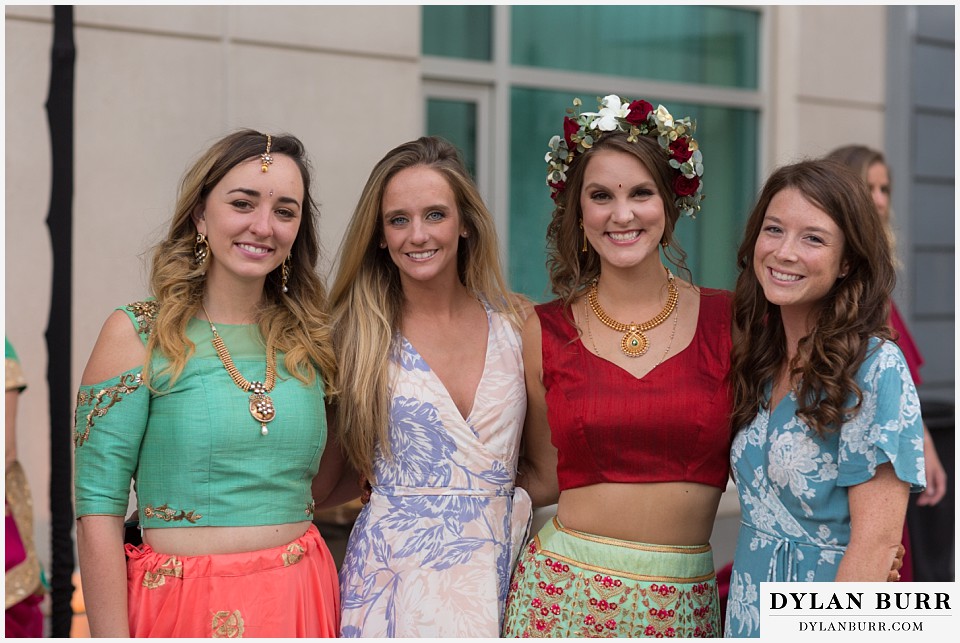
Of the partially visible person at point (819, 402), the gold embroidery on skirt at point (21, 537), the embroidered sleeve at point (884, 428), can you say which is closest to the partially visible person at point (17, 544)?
the gold embroidery on skirt at point (21, 537)

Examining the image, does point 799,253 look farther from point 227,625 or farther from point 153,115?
point 153,115

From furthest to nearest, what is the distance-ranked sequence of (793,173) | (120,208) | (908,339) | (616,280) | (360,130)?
(360,130), (120,208), (908,339), (616,280), (793,173)

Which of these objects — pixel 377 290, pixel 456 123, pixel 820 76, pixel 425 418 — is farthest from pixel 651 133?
pixel 820 76

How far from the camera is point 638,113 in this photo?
10.1ft

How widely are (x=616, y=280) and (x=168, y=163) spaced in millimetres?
3165

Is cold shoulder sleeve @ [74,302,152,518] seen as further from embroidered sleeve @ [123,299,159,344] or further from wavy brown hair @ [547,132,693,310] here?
wavy brown hair @ [547,132,693,310]

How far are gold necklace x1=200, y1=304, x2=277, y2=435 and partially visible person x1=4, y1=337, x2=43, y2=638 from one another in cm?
123

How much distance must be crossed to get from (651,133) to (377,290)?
954mm

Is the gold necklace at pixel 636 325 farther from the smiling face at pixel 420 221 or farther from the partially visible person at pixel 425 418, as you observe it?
the smiling face at pixel 420 221

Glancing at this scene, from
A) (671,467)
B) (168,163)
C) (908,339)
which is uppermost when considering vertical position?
(168,163)

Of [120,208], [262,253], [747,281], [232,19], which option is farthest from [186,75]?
[747,281]

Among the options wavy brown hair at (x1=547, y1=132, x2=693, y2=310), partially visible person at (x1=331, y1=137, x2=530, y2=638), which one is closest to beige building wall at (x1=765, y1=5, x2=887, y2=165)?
wavy brown hair at (x1=547, y1=132, x2=693, y2=310)

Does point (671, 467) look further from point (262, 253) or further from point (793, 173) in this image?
point (262, 253)

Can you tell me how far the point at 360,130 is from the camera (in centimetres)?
596
